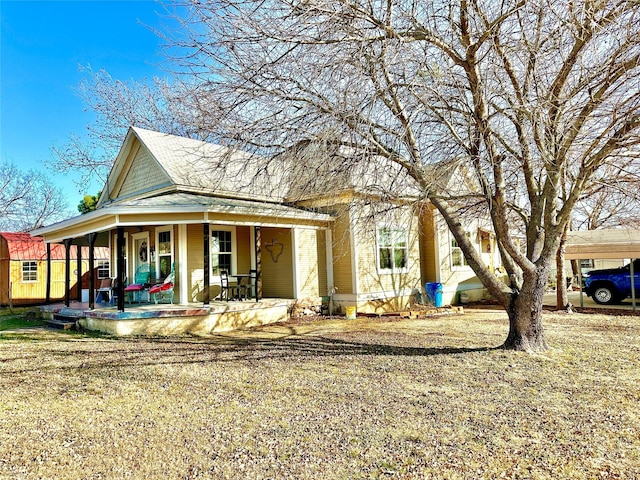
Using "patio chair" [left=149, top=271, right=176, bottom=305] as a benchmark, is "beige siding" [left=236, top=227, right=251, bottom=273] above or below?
above

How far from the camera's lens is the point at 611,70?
19.4 feet

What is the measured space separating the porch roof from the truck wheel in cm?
998

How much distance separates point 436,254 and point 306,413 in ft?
39.0

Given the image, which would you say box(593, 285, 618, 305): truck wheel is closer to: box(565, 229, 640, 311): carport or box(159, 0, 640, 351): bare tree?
box(565, 229, 640, 311): carport

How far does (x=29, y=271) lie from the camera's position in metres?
18.2

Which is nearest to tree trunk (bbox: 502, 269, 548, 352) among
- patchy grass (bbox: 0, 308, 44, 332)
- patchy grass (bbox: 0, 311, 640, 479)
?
patchy grass (bbox: 0, 311, 640, 479)

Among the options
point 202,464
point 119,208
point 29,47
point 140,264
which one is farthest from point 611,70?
point 29,47

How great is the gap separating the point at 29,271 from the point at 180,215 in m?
12.5

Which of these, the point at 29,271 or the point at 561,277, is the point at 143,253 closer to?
the point at 29,271

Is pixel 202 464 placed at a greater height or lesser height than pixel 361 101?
lesser

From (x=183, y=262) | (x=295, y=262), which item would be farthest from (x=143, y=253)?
(x=295, y=262)

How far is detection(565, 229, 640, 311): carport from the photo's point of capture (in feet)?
40.5

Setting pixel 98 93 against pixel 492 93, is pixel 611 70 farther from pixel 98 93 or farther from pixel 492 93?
pixel 98 93

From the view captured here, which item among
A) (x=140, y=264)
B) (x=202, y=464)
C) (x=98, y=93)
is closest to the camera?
(x=202, y=464)
